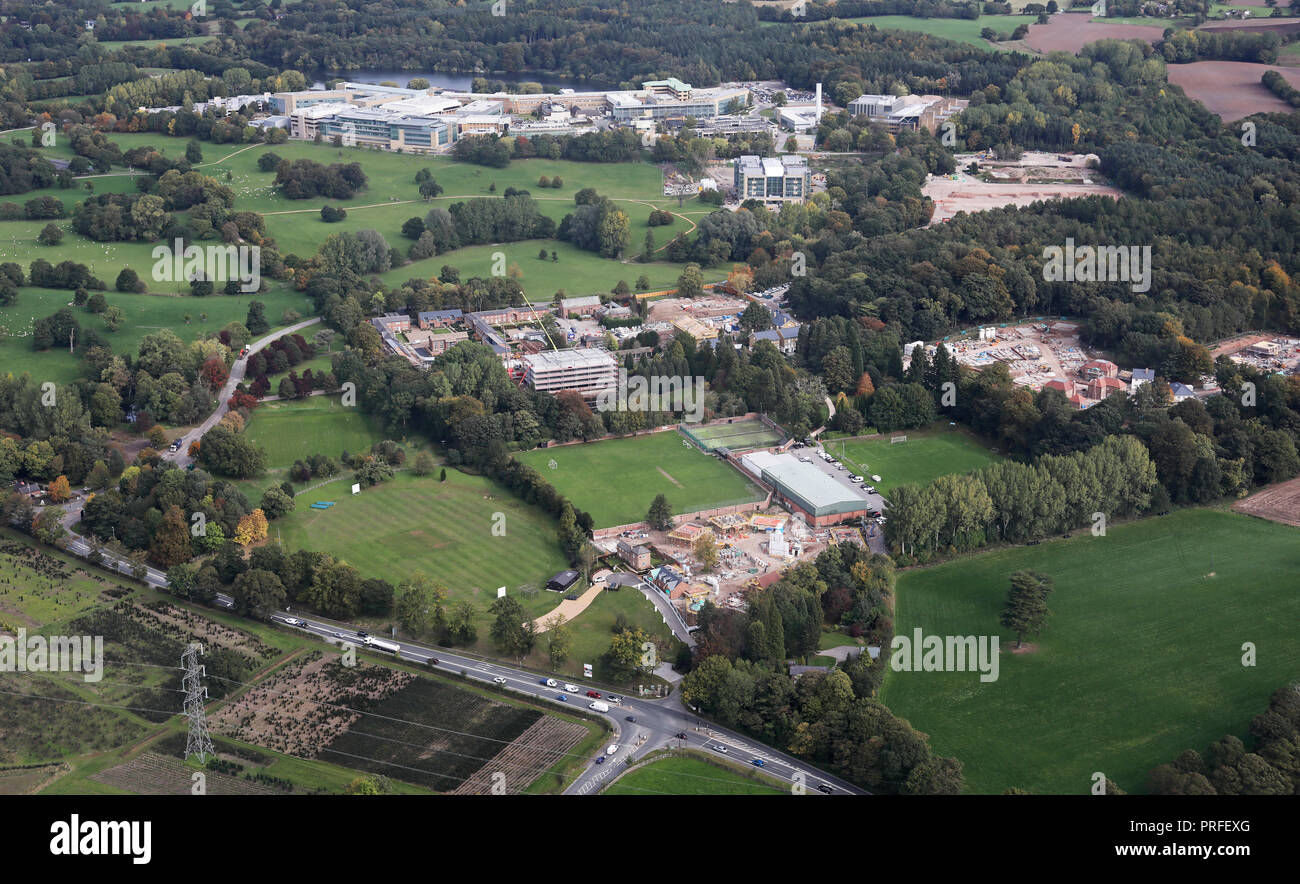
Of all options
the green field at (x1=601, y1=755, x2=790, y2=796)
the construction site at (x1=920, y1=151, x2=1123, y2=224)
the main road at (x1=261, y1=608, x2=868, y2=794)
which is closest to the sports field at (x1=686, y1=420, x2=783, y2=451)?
the main road at (x1=261, y1=608, x2=868, y2=794)

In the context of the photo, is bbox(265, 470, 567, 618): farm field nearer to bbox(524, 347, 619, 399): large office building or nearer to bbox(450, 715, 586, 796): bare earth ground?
bbox(450, 715, 586, 796): bare earth ground

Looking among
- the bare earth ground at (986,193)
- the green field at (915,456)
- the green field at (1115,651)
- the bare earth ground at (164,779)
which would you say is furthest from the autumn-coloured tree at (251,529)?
the bare earth ground at (986,193)

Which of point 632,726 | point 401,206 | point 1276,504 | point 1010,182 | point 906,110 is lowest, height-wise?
point 632,726

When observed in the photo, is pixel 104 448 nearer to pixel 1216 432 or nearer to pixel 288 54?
pixel 1216 432

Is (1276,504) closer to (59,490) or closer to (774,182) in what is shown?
(774,182)

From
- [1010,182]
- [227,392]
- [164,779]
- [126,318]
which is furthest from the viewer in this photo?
[1010,182]

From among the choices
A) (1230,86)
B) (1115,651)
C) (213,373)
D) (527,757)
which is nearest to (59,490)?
(213,373)

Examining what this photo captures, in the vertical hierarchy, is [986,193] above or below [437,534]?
above

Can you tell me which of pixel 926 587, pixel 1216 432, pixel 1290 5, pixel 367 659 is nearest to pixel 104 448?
pixel 367 659
